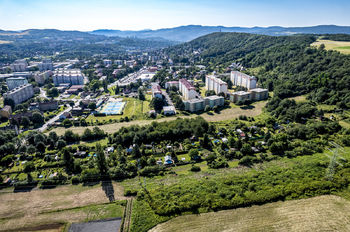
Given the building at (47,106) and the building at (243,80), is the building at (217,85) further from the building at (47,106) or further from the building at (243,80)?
the building at (47,106)

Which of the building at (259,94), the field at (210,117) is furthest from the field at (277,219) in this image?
the building at (259,94)

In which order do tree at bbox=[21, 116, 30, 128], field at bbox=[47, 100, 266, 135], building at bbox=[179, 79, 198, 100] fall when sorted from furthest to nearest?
building at bbox=[179, 79, 198, 100] < tree at bbox=[21, 116, 30, 128] < field at bbox=[47, 100, 266, 135]

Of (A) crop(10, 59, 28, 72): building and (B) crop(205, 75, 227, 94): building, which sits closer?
(B) crop(205, 75, 227, 94): building

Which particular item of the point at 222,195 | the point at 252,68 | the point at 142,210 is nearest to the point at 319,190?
the point at 222,195

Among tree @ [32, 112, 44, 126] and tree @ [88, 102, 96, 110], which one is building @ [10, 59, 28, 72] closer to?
tree @ [88, 102, 96, 110]

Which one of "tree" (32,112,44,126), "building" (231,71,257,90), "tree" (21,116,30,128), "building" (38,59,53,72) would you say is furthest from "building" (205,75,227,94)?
"building" (38,59,53,72)

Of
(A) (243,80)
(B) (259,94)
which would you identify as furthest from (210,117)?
(A) (243,80)

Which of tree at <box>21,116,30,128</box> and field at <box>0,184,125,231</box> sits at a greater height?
tree at <box>21,116,30,128</box>
